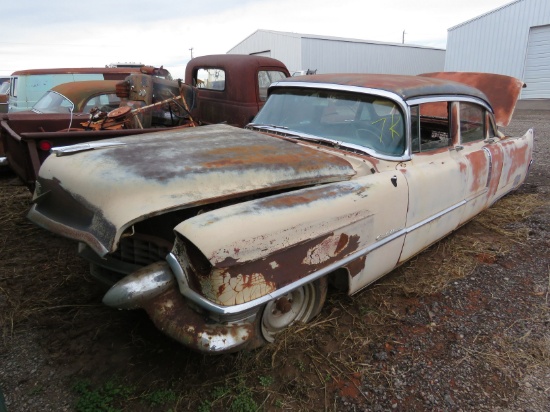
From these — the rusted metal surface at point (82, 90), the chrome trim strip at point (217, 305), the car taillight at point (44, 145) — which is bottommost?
the chrome trim strip at point (217, 305)

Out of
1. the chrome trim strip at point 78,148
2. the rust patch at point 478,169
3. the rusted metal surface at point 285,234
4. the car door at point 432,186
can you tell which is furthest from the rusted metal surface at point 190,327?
the rust patch at point 478,169

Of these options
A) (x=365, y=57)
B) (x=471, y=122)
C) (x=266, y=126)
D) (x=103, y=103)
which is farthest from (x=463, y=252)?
(x=365, y=57)

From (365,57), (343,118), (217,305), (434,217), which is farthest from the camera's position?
(365,57)

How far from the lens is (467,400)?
2104 mm

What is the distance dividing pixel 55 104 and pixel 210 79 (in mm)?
2270

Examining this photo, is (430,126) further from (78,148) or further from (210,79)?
(78,148)

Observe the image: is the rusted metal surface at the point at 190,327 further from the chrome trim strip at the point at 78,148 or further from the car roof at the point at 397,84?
the car roof at the point at 397,84

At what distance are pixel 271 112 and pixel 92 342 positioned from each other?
2.35 meters

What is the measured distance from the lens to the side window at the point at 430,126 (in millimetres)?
3066

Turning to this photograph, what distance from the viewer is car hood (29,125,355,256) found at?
6.69ft

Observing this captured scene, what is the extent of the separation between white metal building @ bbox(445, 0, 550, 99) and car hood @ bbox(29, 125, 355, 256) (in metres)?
16.4

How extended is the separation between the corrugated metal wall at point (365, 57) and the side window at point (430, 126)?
16206 mm

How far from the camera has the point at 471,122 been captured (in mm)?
3830

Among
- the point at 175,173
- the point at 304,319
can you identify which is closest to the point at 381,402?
the point at 304,319
